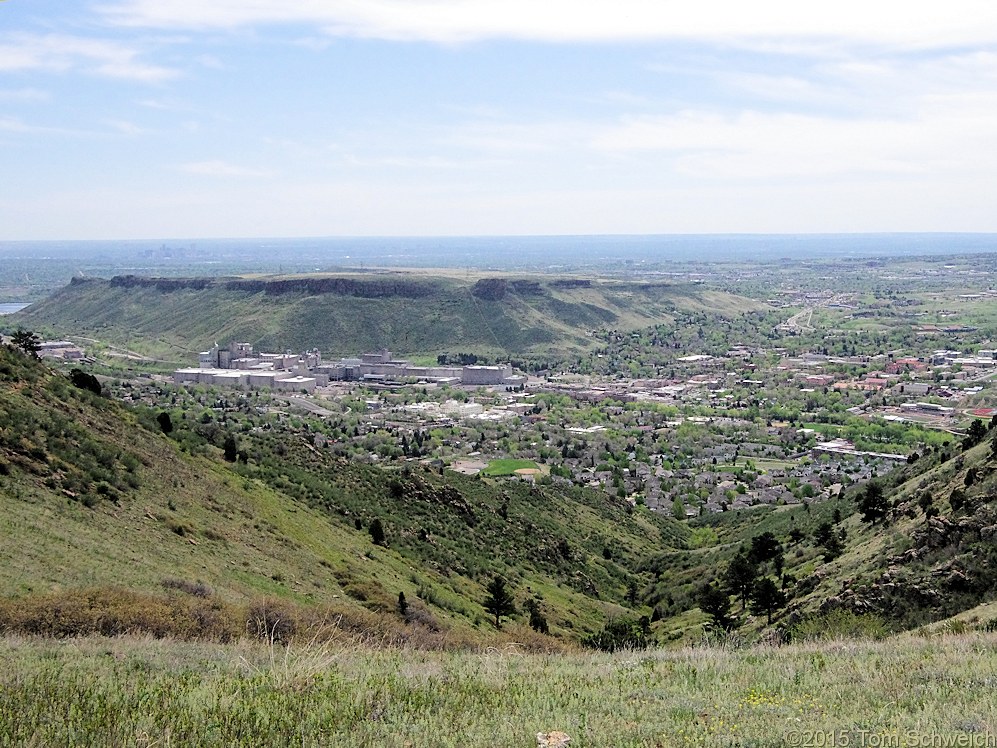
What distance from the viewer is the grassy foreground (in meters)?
6.00

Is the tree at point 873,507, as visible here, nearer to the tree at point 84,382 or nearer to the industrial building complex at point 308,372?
the tree at point 84,382

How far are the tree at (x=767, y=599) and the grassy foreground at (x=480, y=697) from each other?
11322 mm

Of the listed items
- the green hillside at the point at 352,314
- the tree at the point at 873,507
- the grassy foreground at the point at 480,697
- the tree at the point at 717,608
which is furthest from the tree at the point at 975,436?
the green hillside at the point at 352,314

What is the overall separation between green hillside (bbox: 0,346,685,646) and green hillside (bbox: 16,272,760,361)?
3425 inches

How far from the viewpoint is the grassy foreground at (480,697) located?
5996 mm

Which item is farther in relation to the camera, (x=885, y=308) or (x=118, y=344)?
(x=885, y=308)

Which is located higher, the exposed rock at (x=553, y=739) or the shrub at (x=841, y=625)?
the exposed rock at (x=553, y=739)

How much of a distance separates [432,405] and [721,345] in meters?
61.3

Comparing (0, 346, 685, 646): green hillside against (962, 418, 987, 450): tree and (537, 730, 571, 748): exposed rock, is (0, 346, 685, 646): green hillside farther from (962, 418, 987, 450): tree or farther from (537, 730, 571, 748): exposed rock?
(962, 418, 987, 450): tree

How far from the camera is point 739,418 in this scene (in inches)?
3130

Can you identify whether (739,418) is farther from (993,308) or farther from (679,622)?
(993,308)

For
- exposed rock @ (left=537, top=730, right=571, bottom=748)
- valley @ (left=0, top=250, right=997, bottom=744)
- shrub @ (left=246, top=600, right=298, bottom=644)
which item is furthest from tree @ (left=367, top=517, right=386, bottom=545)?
exposed rock @ (left=537, top=730, right=571, bottom=748)

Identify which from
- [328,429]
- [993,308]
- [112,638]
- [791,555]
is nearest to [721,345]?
[993,308]

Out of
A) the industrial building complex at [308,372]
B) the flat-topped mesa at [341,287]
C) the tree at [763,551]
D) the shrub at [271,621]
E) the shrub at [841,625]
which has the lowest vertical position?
the industrial building complex at [308,372]
